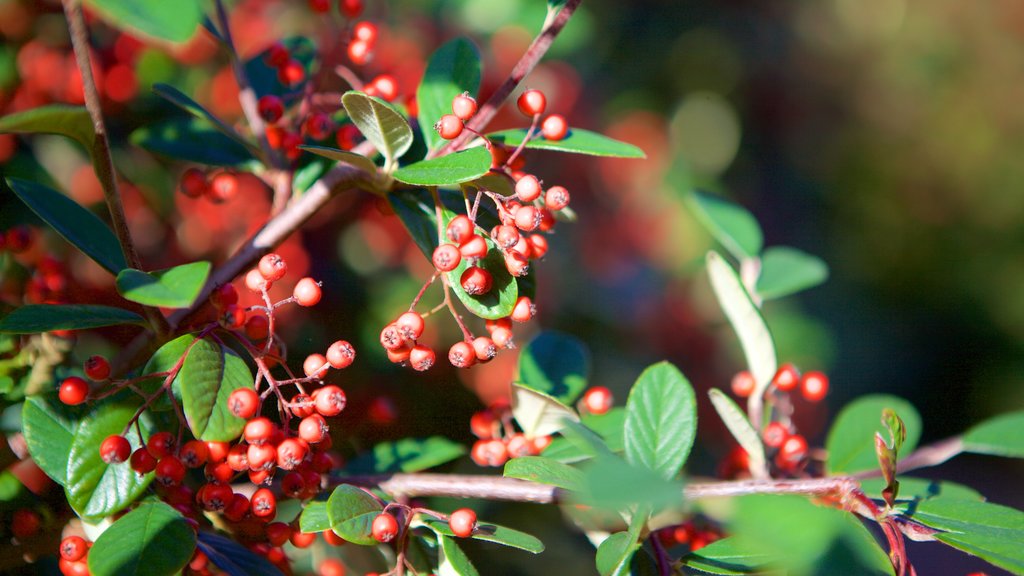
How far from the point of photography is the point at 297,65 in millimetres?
1091

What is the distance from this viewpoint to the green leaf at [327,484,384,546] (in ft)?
2.36

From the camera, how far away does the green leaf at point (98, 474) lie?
74 cm

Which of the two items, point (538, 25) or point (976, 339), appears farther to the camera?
point (976, 339)

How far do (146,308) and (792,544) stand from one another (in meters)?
0.64

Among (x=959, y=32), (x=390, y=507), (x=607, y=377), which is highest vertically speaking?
(x=959, y=32)

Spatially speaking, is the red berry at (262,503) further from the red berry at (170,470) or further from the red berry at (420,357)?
the red berry at (420,357)

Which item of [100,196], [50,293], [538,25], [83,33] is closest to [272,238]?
[83,33]

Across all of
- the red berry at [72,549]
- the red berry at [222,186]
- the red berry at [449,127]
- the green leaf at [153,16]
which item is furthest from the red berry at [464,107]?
the red berry at [72,549]

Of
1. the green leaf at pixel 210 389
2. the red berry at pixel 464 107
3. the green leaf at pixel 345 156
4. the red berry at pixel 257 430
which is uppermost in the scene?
the red berry at pixel 464 107

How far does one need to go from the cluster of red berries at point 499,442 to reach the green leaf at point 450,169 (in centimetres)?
41

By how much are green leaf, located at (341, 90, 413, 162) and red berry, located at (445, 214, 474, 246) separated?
0.10 m

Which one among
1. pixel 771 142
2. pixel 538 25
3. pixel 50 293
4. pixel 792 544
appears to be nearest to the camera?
pixel 792 544

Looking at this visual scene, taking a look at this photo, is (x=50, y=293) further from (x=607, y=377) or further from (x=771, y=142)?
(x=771, y=142)

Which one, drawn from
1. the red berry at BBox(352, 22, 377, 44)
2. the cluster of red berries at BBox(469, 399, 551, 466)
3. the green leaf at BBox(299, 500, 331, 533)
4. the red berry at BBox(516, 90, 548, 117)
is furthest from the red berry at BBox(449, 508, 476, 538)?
the red berry at BBox(352, 22, 377, 44)
